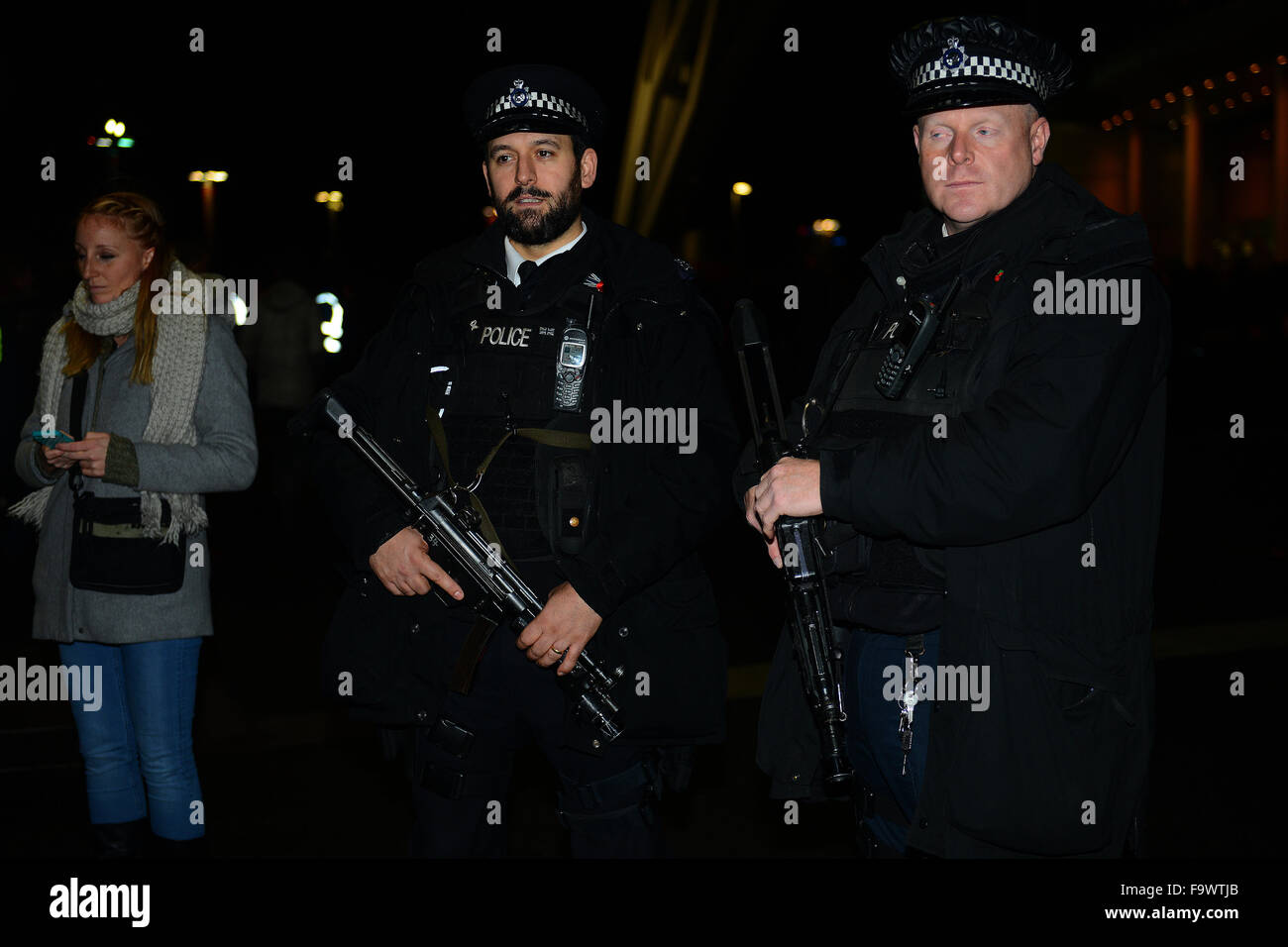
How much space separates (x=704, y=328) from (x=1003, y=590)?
3.80ft

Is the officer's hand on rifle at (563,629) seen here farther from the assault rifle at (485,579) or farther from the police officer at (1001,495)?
the police officer at (1001,495)

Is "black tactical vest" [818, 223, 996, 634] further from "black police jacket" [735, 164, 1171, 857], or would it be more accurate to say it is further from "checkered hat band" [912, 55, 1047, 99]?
"checkered hat band" [912, 55, 1047, 99]

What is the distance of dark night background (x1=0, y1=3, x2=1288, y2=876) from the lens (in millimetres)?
5715

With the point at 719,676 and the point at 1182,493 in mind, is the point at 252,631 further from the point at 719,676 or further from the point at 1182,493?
the point at 1182,493

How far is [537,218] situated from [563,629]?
1.07 meters

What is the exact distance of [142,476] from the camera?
4027mm

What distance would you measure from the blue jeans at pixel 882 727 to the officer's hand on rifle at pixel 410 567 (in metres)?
1.04

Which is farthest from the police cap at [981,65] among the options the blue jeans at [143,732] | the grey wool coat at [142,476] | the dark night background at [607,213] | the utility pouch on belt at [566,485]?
the blue jeans at [143,732]

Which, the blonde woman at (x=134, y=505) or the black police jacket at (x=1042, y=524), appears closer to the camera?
the black police jacket at (x=1042, y=524)

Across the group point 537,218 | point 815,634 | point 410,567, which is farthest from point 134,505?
point 815,634

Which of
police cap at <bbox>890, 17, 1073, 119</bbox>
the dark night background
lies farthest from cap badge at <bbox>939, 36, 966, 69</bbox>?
the dark night background

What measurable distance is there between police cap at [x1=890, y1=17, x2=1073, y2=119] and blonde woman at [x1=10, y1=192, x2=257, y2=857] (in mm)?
2520

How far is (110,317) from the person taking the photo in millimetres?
4117

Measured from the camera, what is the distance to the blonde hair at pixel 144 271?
409 cm
